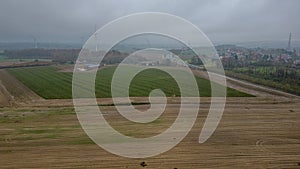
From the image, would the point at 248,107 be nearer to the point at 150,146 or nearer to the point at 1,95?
the point at 150,146

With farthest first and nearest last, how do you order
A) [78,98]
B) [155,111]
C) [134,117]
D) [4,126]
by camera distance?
[78,98]
[155,111]
[134,117]
[4,126]

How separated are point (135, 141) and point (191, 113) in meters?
4.98

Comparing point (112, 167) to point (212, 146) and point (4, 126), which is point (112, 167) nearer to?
point (212, 146)

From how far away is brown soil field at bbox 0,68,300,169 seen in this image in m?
8.80

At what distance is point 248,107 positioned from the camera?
17.2m

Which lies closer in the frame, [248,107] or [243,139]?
[243,139]

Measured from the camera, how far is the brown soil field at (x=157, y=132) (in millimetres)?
8805

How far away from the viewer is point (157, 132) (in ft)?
38.4

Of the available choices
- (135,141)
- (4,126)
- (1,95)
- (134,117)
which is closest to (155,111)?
(134,117)

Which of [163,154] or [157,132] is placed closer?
[163,154]

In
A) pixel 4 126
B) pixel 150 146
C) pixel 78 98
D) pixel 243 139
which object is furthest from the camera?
pixel 78 98

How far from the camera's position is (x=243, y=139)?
1114 cm

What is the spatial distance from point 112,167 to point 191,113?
7134 mm

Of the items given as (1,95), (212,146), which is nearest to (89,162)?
(212,146)
